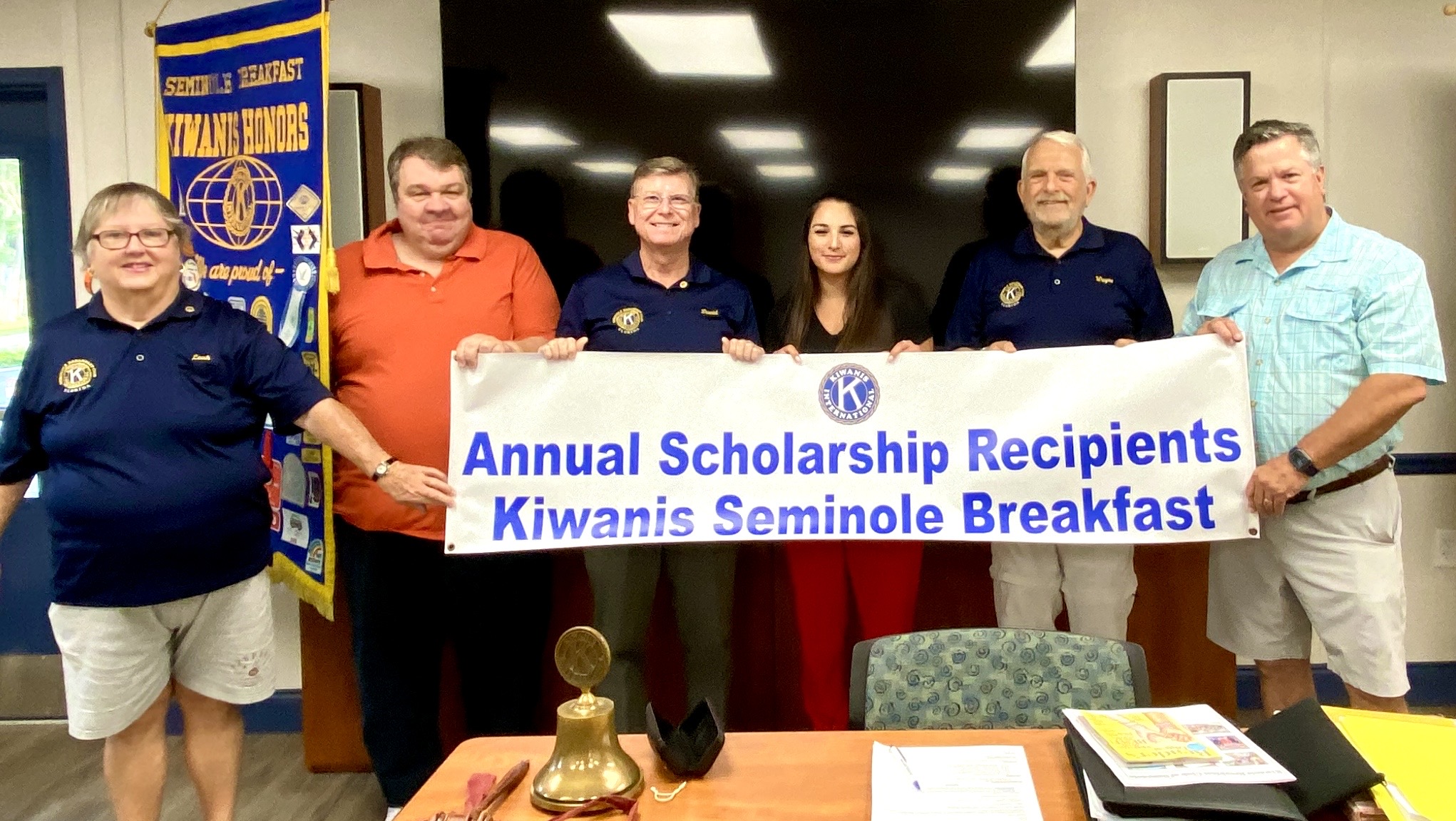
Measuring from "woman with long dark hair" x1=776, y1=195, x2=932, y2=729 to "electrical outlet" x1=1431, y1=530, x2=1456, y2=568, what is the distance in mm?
2076

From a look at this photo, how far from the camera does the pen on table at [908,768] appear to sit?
1.20 meters

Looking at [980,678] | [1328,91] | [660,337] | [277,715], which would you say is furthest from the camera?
[277,715]

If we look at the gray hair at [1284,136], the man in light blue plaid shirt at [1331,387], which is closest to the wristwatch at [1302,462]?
the man in light blue plaid shirt at [1331,387]

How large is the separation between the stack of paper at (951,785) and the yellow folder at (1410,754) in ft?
1.31

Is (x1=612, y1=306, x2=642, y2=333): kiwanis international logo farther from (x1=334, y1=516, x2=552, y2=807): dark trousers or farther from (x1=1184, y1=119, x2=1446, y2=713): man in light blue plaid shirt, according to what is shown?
(x1=1184, y1=119, x2=1446, y2=713): man in light blue plaid shirt

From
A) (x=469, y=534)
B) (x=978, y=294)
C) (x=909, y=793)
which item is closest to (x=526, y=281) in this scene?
(x=469, y=534)

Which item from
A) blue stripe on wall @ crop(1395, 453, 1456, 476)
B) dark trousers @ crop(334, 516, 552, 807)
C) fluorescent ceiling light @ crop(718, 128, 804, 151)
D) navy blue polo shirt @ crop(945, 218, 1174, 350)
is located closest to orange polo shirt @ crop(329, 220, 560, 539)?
dark trousers @ crop(334, 516, 552, 807)

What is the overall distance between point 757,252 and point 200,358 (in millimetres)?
1701

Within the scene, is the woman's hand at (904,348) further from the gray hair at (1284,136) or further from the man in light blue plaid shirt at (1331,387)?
the gray hair at (1284,136)

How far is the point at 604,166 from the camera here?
311cm

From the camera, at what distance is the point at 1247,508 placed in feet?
7.71

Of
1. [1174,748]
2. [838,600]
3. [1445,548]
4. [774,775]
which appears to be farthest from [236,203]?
[1445,548]

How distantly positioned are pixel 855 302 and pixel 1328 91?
6.59 feet

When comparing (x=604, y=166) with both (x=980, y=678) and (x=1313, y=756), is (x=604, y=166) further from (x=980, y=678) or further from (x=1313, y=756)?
(x=1313, y=756)
